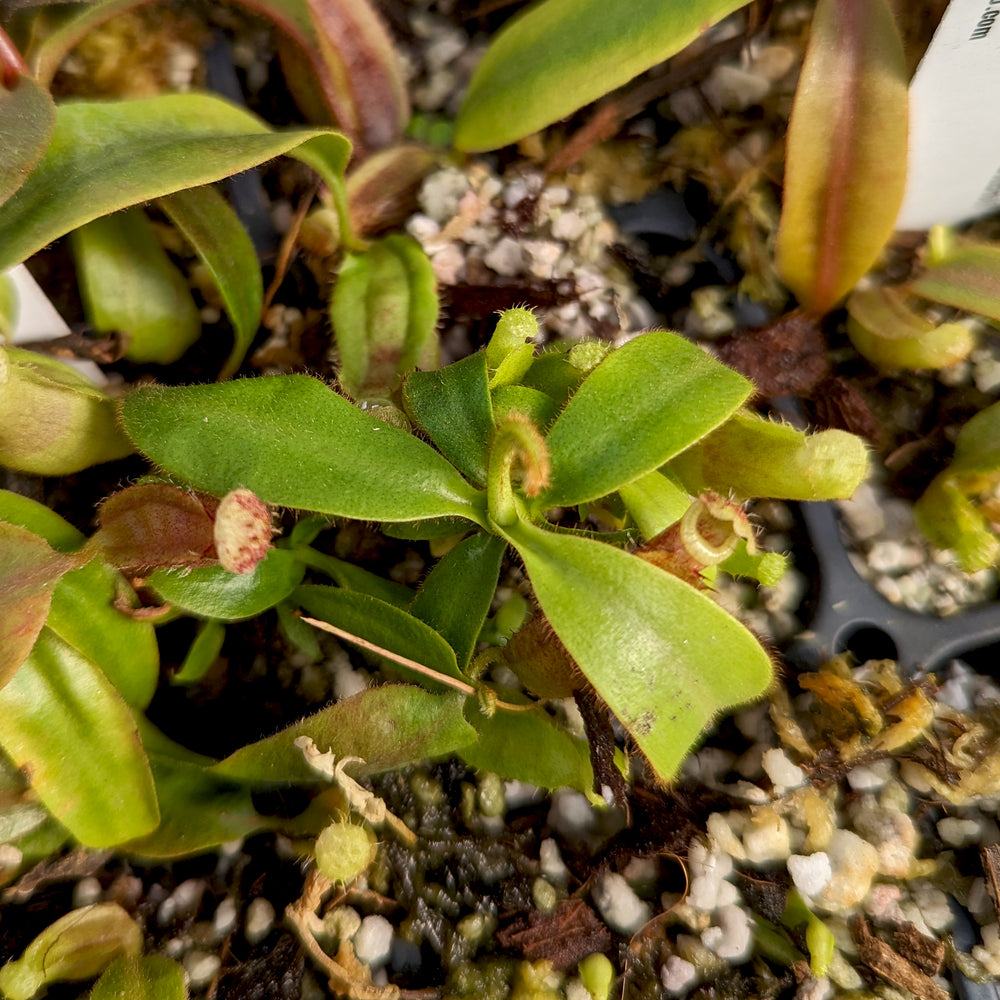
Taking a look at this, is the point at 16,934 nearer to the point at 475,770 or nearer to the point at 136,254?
the point at 475,770

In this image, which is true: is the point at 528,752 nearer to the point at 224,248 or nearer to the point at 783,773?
the point at 783,773

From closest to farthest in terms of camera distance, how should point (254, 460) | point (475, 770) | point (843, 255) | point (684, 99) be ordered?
point (254, 460)
point (475, 770)
point (843, 255)
point (684, 99)

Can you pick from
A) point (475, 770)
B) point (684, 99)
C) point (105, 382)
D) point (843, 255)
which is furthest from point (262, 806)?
point (684, 99)

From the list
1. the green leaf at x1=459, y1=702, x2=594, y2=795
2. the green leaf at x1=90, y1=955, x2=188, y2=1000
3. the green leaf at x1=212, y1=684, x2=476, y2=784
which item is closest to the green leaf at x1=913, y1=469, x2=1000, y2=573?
the green leaf at x1=459, y1=702, x2=594, y2=795

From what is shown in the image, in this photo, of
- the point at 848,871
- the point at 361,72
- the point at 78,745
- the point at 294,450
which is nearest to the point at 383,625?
the point at 294,450

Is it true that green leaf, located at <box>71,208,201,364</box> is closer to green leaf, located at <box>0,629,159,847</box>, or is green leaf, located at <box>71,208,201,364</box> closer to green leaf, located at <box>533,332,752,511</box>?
green leaf, located at <box>0,629,159,847</box>

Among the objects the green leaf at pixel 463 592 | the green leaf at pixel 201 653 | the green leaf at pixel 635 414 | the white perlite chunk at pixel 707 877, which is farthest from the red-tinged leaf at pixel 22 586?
the white perlite chunk at pixel 707 877
